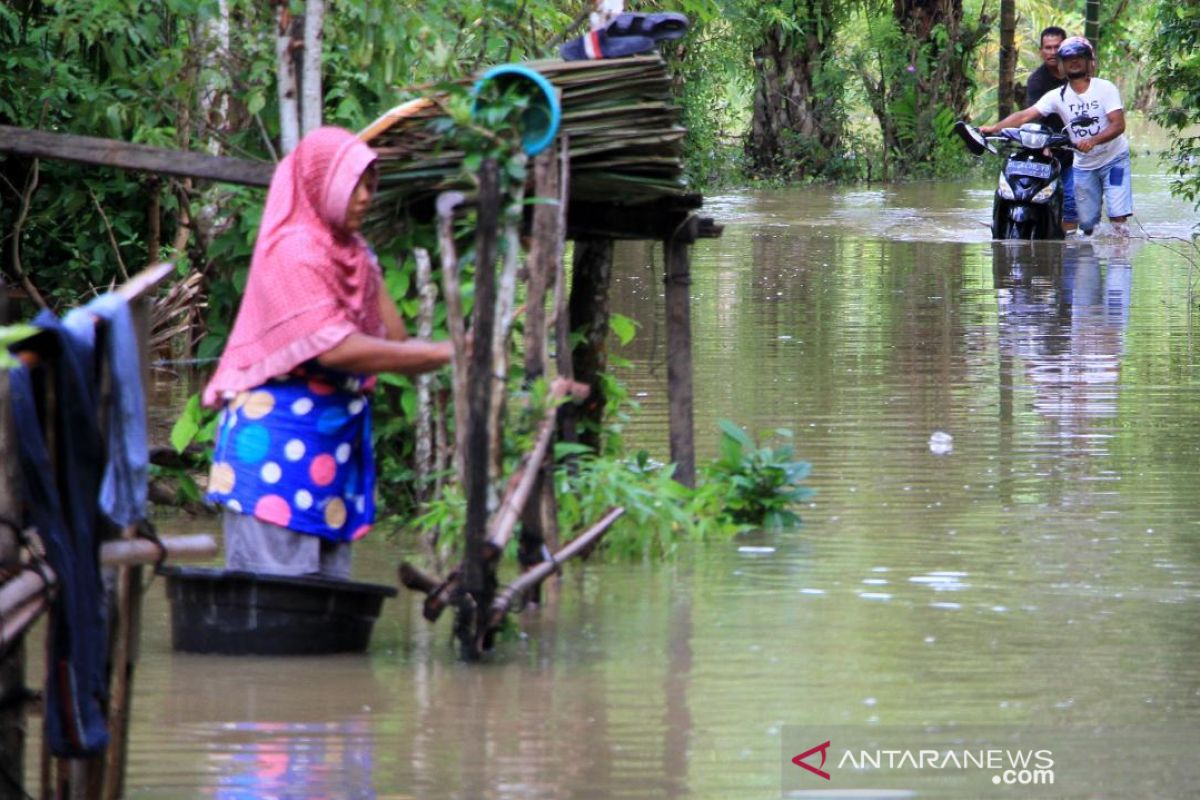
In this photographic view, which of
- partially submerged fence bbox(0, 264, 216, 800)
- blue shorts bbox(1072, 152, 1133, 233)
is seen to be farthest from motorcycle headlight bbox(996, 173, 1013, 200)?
partially submerged fence bbox(0, 264, 216, 800)

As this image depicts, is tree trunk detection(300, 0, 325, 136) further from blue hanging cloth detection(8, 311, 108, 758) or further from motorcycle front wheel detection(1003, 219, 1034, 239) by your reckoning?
motorcycle front wheel detection(1003, 219, 1034, 239)

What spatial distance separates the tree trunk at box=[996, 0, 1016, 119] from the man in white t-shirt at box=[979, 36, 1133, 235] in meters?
9.92

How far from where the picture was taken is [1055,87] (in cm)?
1798

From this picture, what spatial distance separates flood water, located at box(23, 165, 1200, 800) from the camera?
16.3 feet

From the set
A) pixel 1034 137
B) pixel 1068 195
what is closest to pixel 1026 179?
pixel 1034 137

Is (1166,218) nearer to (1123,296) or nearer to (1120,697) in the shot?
(1123,296)

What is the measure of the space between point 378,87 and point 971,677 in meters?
3.67

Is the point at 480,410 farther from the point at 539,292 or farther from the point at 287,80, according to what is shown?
the point at 287,80

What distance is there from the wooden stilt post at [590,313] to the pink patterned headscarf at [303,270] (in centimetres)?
182

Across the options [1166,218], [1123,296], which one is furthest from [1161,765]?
[1166,218]

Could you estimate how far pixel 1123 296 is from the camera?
1440cm

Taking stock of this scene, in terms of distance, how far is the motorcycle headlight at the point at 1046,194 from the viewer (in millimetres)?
17125

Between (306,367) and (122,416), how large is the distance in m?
1.87

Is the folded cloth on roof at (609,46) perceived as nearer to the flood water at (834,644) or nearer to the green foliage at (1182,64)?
the flood water at (834,644)
